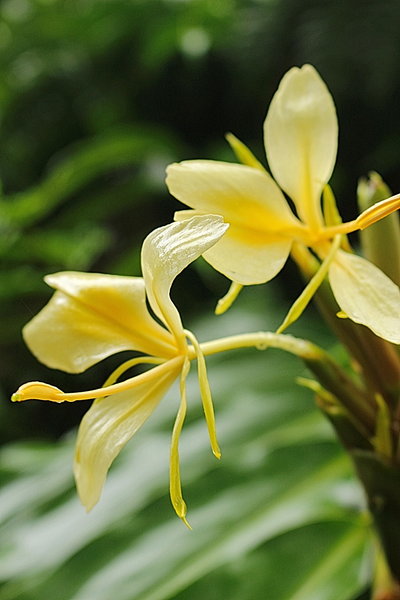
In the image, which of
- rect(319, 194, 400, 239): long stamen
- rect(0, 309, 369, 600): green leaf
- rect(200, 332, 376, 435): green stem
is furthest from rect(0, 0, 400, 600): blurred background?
rect(319, 194, 400, 239): long stamen

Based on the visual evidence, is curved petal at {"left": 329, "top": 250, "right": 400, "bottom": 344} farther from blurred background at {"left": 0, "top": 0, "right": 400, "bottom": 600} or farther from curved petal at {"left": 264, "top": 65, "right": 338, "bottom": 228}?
blurred background at {"left": 0, "top": 0, "right": 400, "bottom": 600}

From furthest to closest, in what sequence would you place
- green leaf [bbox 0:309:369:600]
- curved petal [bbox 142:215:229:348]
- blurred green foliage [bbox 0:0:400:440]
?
blurred green foliage [bbox 0:0:400:440] → green leaf [bbox 0:309:369:600] → curved petal [bbox 142:215:229:348]

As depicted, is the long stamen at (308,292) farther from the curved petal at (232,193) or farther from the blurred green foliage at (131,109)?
the blurred green foliage at (131,109)

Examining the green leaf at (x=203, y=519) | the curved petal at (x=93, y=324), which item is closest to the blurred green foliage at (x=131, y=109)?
the green leaf at (x=203, y=519)

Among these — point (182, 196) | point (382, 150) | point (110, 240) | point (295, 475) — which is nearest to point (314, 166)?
point (182, 196)

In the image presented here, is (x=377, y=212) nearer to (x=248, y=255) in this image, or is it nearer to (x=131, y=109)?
(x=248, y=255)

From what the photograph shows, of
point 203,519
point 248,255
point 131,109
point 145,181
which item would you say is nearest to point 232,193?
point 248,255
